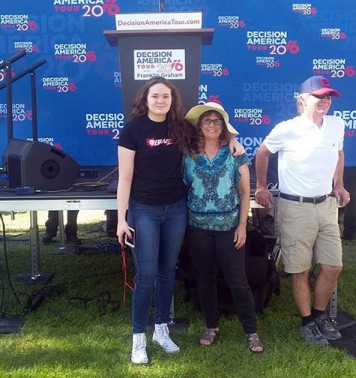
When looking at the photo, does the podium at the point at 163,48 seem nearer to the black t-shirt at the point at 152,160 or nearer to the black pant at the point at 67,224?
the black t-shirt at the point at 152,160

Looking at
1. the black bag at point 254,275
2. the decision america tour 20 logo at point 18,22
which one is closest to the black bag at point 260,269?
the black bag at point 254,275

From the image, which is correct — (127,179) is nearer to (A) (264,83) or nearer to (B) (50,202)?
(B) (50,202)

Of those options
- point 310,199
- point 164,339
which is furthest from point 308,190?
point 164,339

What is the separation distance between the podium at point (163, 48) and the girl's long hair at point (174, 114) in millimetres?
486

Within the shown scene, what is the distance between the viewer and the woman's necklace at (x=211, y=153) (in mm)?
2756

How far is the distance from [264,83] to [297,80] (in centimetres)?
37

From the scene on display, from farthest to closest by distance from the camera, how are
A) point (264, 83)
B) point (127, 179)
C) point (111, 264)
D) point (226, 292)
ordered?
point (264, 83)
point (111, 264)
point (226, 292)
point (127, 179)

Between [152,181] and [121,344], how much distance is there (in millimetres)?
1107

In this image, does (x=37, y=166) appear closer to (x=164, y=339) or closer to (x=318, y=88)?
(x=164, y=339)

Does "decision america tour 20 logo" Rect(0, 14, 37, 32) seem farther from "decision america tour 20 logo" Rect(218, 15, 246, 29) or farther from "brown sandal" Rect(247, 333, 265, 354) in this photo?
"brown sandal" Rect(247, 333, 265, 354)

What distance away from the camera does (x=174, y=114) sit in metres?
2.69

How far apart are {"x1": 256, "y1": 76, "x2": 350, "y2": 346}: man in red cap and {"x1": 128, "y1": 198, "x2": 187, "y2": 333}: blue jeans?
2.05ft

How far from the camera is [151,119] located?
2660mm

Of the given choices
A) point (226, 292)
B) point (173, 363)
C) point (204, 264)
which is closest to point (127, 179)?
point (204, 264)
